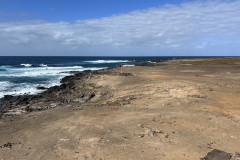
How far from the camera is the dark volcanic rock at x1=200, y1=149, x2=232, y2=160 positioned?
6.91m

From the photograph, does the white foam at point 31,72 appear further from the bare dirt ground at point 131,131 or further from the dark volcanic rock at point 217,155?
the dark volcanic rock at point 217,155

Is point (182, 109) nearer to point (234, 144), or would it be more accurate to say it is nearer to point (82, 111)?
point (234, 144)

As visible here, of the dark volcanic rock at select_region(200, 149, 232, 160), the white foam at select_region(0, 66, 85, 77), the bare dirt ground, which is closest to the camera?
the dark volcanic rock at select_region(200, 149, 232, 160)

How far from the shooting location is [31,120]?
1246 centimetres

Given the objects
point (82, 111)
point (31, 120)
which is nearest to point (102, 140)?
point (82, 111)

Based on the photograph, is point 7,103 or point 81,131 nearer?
point 81,131

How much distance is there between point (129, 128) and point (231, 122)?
524 centimetres

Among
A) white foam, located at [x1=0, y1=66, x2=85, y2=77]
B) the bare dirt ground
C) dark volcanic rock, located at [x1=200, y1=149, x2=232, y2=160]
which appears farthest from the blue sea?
dark volcanic rock, located at [x1=200, y1=149, x2=232, y2=160]

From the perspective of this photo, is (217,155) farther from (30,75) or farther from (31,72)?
(31,72)

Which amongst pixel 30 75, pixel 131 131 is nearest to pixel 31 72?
pixel 30 75

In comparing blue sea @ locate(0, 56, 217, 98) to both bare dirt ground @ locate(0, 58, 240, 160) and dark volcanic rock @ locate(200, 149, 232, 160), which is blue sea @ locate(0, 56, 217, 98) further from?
dark volcanic rock @ locate(200, 149, 232, 160)

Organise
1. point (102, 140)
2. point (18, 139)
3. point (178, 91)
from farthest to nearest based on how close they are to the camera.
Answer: point (178, 91) < point (18, 139) < point (102, 140)

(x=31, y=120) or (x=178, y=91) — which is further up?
(x=178, y=91)

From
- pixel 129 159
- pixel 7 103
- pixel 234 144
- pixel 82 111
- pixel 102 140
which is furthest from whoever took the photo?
pixel 7 103
